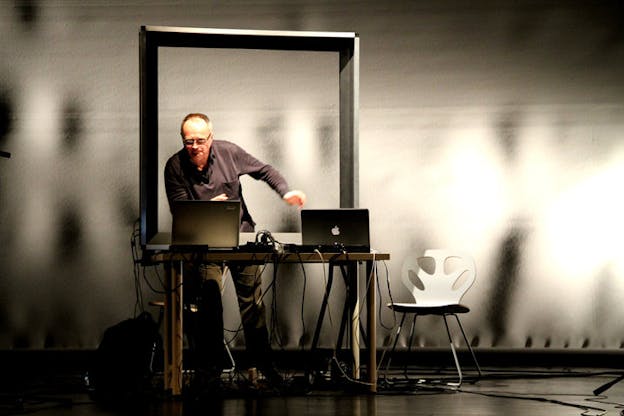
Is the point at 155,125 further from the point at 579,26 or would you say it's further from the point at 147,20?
the point at 579,26

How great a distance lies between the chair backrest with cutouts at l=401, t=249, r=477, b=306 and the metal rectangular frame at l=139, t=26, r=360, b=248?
810 millimetres

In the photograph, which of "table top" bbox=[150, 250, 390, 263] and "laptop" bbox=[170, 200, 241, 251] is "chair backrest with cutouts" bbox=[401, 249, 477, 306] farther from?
"laptop" bbox=[170, 200, 241, 251]

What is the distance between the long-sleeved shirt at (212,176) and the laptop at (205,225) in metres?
0.62

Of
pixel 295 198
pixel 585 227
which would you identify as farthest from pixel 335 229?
pixel 585 227

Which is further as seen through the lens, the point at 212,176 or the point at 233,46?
the point at 233,46

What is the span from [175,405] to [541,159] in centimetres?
351

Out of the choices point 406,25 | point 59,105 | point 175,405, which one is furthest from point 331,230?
point 59,105

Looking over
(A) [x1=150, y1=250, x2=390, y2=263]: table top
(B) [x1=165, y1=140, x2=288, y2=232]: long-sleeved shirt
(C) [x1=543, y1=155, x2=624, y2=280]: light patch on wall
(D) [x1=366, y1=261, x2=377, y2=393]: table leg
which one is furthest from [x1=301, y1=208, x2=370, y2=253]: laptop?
(C) [x1=543, y1=155, x2=624, y2=280]: light patch on wall

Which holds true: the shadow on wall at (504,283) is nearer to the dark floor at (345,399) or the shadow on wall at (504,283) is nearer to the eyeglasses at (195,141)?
the dark floor at (345,399)

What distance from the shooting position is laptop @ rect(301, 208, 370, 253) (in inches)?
188

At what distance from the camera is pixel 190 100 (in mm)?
6293

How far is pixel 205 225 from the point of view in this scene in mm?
4617

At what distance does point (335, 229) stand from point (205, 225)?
2.45 feet

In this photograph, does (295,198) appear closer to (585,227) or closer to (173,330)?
(173,330)
